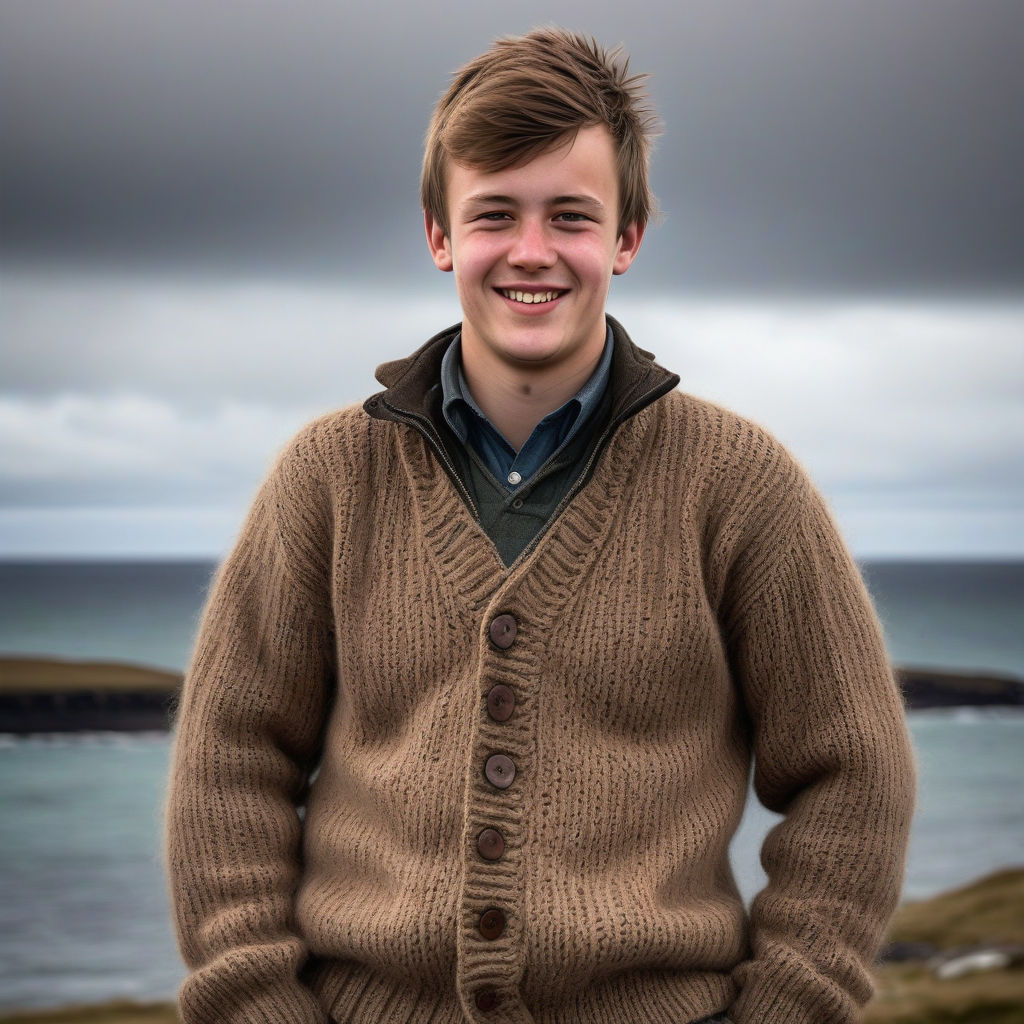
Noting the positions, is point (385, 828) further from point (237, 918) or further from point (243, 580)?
point (243, 580)

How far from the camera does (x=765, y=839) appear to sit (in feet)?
6.54

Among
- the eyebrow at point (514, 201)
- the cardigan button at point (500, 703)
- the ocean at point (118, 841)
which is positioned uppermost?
the eyebrow at point (514, 201)

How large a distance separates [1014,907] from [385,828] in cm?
602

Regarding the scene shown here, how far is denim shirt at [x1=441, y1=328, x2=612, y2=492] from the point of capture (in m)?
1.91

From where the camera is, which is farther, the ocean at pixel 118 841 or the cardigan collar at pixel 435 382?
the ocean at pixel 118 841

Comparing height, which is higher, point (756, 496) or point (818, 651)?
point (756, 496)

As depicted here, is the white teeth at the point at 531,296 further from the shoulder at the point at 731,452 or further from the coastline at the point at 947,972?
the coastline at the point at 947,972

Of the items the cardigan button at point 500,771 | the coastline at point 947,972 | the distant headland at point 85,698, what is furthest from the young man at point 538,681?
the distant headland at point 85,698

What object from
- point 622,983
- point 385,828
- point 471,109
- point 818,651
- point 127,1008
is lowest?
point 127,1008

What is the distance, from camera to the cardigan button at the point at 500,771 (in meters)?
1.77

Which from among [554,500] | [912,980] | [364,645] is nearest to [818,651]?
[554,500]

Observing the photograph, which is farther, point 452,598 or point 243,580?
point 243,580

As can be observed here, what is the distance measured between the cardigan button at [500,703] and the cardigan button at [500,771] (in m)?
0.05

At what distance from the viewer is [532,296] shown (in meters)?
1.84
